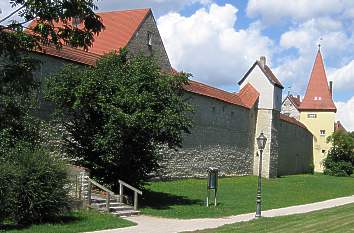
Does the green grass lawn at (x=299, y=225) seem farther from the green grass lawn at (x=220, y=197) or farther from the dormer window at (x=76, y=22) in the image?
the dormer window at (x=76, y=22)

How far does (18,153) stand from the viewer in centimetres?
1614

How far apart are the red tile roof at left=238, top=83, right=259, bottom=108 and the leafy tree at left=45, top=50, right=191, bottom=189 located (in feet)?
77.6

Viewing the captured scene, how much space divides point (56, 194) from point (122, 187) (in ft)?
16.3

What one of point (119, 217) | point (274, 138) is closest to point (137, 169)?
point (119, 217)

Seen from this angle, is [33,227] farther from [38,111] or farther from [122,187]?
[38,111]

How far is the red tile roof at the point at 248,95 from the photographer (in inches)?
1790

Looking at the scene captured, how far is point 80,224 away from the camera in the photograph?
1591 centimetres

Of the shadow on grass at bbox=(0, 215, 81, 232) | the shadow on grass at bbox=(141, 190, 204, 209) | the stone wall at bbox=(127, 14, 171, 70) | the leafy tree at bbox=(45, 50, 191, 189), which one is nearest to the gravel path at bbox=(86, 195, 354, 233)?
the shadow on grass at bbox=(0, 215, 81, 232)

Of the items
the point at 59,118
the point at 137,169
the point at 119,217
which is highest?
the point at 59,118

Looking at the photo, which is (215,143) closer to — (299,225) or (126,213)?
(126,213)

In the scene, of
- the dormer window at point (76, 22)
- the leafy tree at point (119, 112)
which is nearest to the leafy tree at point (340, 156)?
the leafy tree at point (119, 112)

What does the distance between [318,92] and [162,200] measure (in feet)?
197

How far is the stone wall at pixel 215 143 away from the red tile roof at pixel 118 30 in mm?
5769

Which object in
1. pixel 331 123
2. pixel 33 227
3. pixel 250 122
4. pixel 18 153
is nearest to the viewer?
pixel 33 227
